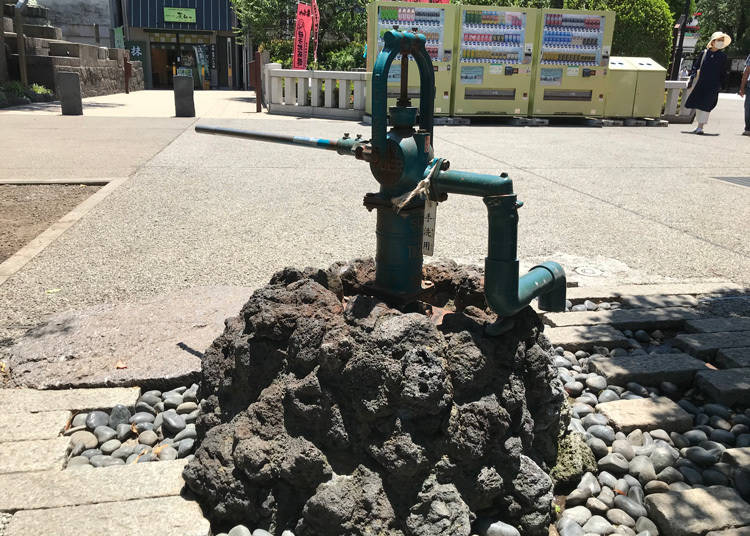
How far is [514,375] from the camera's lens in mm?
2096

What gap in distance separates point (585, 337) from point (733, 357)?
0.70 m

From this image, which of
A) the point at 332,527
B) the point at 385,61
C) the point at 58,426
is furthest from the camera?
the point at 58,426

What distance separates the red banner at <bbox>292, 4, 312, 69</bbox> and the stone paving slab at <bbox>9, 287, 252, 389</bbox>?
48.1 feet

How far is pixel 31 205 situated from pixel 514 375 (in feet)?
18.5

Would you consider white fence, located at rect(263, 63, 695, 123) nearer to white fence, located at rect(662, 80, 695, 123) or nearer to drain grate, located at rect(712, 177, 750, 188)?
white fence, located at rect(662, 80, 695, 123)

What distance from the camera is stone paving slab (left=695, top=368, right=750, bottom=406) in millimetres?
2756

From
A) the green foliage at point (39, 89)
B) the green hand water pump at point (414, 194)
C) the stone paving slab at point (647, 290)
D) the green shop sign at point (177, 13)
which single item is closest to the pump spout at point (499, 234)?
the green hand water pump at point (414, 194)

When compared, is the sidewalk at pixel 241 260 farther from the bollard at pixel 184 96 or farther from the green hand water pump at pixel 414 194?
the bollard at pixel 184 96

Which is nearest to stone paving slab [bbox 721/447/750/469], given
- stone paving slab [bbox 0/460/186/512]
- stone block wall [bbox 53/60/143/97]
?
stone paving slab [bbox 0/460/186/512]

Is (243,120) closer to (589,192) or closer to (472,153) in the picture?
(472,153)

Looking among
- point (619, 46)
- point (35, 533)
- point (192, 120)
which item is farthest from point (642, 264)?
point (619, 46)

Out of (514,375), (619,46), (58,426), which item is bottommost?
(58,426)

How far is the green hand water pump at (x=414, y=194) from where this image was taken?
6.63ft

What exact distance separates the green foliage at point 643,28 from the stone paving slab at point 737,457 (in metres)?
22.0
